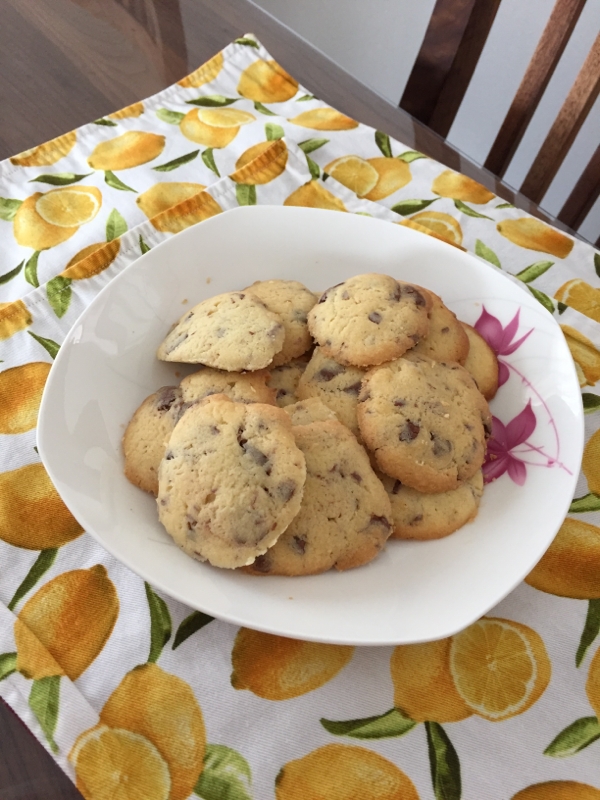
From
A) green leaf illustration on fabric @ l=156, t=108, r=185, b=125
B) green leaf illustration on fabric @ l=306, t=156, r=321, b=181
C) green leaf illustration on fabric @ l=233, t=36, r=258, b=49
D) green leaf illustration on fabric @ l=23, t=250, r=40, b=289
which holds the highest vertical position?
green leaf illustration on fabric @ l=233, t=36, r=258, b=49

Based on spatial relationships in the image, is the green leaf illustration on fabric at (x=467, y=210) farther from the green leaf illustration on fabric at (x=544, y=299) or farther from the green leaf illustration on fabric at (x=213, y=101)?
the green leaf illustration on fabric at (x=213, y=101)

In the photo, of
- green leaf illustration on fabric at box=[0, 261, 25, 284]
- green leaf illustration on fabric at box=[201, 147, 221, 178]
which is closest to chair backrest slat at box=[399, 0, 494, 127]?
green leaf illustration on fabric at box=[201, 147, 221, 178]

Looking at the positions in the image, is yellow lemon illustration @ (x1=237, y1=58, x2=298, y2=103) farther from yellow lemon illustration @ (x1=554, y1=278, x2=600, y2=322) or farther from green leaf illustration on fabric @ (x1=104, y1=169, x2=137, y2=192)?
yellow lemon illustration @ (x1=554, y1=278, x2=600, y2=322)

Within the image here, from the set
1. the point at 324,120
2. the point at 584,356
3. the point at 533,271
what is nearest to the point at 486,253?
the point at 533,271

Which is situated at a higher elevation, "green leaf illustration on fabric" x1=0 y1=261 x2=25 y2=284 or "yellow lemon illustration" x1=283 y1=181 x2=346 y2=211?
"yellow lemon illustration" x1=283 y1=181 x2=346 y2=211

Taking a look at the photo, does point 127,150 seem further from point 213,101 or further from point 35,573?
point 35,573

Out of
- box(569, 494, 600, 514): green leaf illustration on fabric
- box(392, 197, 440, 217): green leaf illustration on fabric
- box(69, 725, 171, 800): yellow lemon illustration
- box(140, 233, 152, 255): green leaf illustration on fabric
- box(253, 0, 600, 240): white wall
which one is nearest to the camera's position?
box(69, 725, 171, 800): yellow lemon illustration
